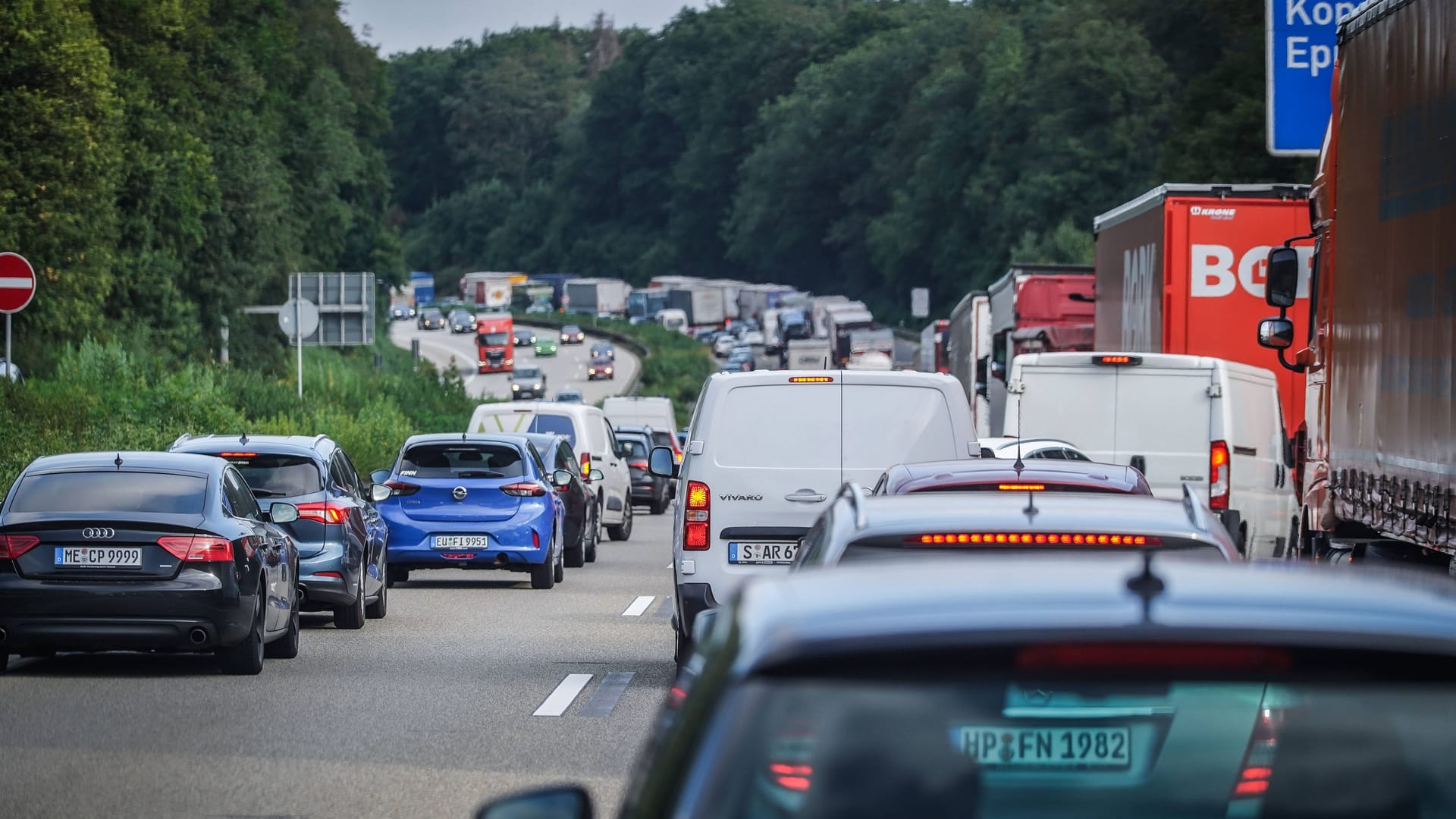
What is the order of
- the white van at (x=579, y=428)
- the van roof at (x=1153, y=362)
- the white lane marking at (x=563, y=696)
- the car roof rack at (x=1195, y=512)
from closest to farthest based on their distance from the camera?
the car roof rack at (x=1195, y=512), the white lane marking at (x=563, y=696), the van roof at (x=1153, y=362), the white van at (x=579, y=428)

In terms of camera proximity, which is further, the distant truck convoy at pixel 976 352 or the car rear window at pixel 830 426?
the distant truck convoy at pixel 976 352

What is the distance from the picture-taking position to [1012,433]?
20891mm

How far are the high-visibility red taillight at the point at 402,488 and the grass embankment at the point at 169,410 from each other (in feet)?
15.0

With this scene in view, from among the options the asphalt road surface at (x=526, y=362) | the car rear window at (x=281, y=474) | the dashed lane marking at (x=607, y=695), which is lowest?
the asphalt road surface at (x=526, y=362)

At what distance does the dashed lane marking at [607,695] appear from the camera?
11750mm

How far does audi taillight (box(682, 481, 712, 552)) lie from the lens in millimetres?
13086

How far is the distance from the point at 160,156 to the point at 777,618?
54.6 metres

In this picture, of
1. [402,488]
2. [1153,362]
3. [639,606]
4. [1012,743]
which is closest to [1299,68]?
[1153,362]

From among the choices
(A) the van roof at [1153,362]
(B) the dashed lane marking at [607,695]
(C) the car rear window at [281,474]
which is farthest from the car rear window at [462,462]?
(B) the dashed lane marking at [607,695]

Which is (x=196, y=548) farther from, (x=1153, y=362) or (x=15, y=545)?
(x=1153, y=362)

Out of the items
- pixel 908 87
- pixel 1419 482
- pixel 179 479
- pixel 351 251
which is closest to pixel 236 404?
pixel 179 479

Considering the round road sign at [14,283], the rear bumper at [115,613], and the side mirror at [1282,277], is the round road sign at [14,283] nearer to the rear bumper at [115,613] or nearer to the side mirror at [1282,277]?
the rear bumper at [115,613]

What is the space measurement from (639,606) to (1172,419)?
4.70 metres

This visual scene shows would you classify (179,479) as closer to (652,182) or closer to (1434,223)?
(1434,223)
